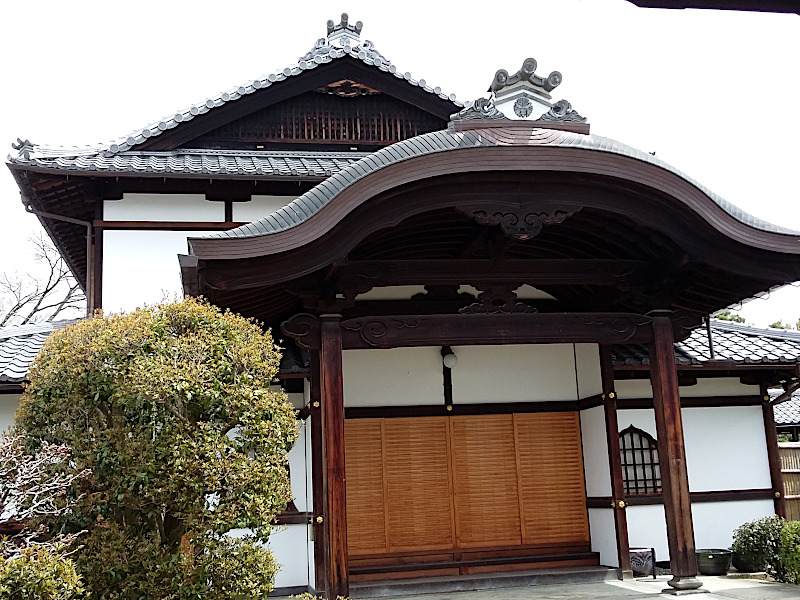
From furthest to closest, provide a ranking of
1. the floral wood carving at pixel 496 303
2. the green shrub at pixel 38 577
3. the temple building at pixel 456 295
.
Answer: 1. the floral wood carving at pixel 496 303
2. the temple building at pixel 456 295
3. the green shrub at pixel 38 577

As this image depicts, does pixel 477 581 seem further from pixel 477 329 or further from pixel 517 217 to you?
pixel 517 217

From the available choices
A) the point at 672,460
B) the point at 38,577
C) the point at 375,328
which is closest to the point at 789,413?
the point at 672,460

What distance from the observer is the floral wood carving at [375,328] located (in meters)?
8.48

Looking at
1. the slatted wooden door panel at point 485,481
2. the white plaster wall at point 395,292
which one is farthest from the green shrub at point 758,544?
the white plaster wall at point 395,292

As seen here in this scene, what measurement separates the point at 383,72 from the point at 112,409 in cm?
814

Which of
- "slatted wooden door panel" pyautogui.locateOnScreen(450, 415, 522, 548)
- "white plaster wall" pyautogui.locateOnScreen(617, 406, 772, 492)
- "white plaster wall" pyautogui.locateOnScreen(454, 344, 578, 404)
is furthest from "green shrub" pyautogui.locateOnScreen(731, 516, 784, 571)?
"slatted wooden door panel" pyautogui.locateOnScreen(450, 415, 522, 548)

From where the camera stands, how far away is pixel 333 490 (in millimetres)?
7961

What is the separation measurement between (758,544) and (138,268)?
8795 millimetres

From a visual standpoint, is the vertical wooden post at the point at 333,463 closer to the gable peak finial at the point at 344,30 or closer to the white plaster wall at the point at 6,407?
the white plaster wall at the point at 6,407

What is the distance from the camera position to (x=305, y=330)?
27.8 feet

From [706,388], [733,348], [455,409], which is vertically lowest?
[455,409]

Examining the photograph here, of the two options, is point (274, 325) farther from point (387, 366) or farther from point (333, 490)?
point (333, 490)

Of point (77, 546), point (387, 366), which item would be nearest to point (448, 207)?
point (387, 366)

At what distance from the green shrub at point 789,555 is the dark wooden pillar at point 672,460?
2.15 metres
